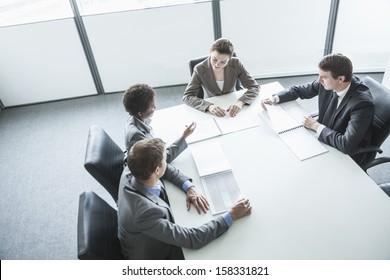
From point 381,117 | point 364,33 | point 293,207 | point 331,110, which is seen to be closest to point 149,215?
point 293,207

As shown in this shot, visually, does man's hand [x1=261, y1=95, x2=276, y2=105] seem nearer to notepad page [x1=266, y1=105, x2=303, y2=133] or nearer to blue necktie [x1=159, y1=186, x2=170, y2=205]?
notepad page [x1=266, y1=105, x2=303, y2=133]

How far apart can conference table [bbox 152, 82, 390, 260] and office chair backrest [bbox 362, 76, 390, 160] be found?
334 mm

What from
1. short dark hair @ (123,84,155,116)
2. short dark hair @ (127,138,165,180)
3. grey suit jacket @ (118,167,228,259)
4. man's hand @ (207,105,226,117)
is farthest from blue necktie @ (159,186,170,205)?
man's hand @ (207,105,226,117)

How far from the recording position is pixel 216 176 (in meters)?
1.76

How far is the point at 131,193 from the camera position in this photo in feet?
4.82

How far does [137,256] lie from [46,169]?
1.95m

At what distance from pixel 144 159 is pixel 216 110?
924 millimetres

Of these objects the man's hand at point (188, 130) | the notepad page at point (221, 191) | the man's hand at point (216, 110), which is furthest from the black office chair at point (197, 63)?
the notepad page at point (221, 191)

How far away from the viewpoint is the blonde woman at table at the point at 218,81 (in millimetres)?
2254

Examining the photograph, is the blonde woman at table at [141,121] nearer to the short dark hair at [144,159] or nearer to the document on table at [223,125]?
the document on table at [223,125]

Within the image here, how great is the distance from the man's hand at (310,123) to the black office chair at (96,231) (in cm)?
128

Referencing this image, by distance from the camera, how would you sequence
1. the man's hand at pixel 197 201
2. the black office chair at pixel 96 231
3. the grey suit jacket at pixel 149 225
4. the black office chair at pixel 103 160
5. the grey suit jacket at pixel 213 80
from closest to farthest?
the black office chair at pixel 96 231
the grey suit jacket at pixel 149 225
the man's hand at pixel 197 201
the black office chair at pixel 103 160
the grey suit jacket at pixel 213 80
